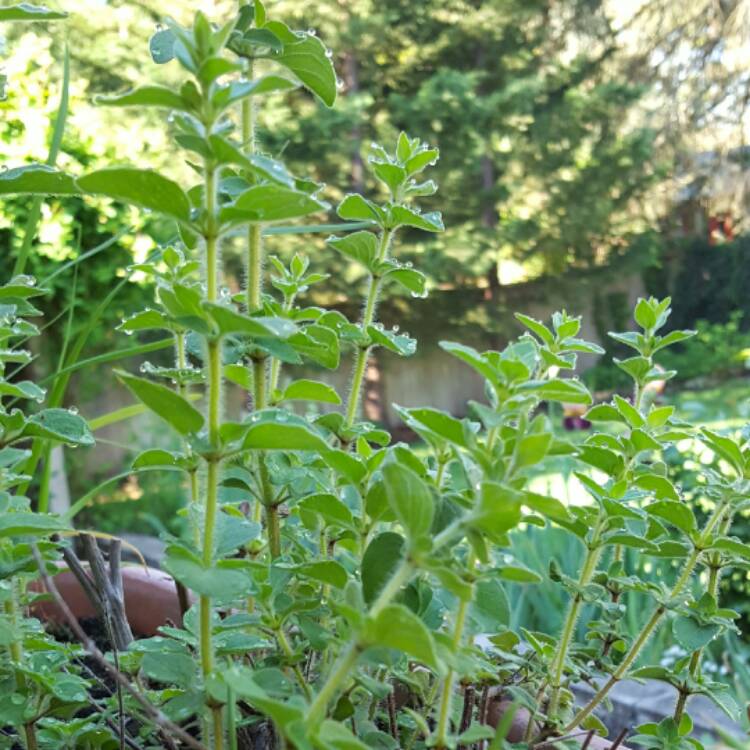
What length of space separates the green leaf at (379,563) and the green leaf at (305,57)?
247 millimetres

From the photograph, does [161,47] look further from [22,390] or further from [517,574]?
[517,574]

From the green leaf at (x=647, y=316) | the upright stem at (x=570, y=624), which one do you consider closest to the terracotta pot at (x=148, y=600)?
the upright stem at (x=570, y=624)

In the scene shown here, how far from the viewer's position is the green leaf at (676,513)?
1.52ft

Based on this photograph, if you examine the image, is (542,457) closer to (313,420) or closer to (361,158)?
(313,420)

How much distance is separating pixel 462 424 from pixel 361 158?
290 inches

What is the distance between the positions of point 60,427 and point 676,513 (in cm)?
37

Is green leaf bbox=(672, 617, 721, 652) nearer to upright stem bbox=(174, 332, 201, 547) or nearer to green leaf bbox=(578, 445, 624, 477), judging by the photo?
green leaf bbox=(578, 445, 624, 477)

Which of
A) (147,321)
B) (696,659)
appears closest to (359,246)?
(147,321)

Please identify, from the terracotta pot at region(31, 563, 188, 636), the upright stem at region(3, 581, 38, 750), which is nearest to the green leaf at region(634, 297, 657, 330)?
the upright stem at region(3, 581, 38, 750)

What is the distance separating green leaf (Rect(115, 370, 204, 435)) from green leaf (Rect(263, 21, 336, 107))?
0.20 m

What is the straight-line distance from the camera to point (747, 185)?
8586mm

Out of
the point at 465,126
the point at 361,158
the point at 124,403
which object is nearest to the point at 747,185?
the point at 465,126

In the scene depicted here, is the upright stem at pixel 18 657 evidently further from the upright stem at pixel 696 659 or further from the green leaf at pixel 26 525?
the upright stem at pixel 696 659

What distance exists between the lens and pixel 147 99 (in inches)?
12.4
